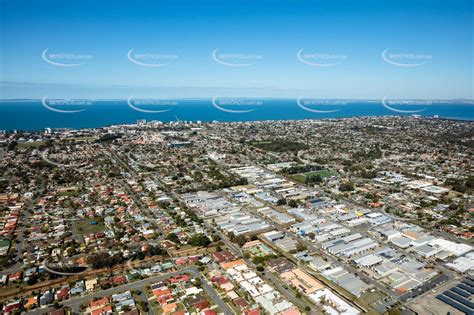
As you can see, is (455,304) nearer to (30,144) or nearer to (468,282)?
(468,282)

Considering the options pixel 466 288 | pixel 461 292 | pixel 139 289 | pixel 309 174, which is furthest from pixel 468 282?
pixel 309 174

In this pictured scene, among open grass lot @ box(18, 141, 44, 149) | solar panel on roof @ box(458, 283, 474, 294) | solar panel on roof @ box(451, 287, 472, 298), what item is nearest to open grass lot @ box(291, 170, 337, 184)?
solar panel on roof @ box(458, 283, 474, 294)

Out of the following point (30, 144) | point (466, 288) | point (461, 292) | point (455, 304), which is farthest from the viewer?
point (30, 144)

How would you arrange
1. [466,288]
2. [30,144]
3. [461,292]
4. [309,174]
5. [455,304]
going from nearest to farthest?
[455,304], [461,292], [466,288], [309,174], [30,144]

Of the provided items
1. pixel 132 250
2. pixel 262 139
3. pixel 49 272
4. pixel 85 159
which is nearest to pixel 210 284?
pixel 132 250

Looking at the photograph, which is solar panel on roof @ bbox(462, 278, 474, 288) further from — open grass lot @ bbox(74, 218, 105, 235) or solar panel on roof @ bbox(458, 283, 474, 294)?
open grass lot @ bbox(74, 218, 105, 235)

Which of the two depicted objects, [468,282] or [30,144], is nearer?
[468,282]

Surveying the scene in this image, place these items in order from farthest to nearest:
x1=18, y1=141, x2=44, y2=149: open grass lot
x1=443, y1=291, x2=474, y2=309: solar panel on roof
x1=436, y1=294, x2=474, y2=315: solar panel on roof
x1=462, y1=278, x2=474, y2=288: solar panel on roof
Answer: x1=18, y1=141, x2=44, y2=149: open grass lot < x1=462, y1=278, x2=474, y2=288: solar panel on roof < x1=443, y1=291, x2=474, y2=309: solar panel on roof < x1=436, y1=294, x2=474, y2=315: solar panel on roof

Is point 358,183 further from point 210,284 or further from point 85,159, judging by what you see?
point 85,159
